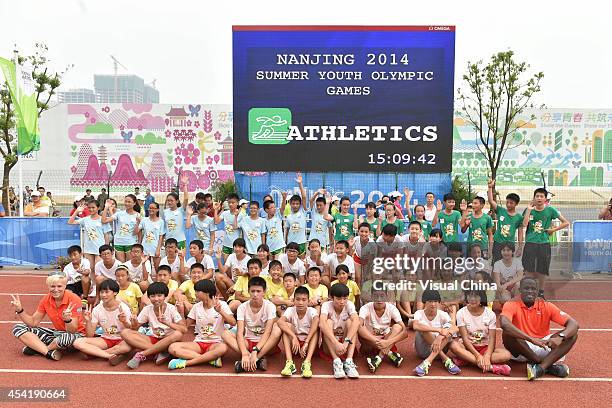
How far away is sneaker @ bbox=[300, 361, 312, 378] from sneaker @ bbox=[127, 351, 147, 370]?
1774mm

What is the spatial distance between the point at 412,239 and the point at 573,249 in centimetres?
495

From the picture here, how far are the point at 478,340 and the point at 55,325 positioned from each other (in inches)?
193

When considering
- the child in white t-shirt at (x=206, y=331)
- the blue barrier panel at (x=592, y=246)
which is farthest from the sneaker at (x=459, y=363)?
the blue barrier panel at (x=592, y=246)

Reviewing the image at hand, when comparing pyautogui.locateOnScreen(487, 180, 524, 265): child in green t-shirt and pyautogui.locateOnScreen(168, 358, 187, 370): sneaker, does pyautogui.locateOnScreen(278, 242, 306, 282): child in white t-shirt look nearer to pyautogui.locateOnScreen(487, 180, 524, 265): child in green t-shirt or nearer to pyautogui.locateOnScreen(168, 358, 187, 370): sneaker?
pyautogui.locateOnScreen(168, 358, 187, 370): sneaker

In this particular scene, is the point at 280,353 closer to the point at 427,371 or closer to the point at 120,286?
the point at 427,371

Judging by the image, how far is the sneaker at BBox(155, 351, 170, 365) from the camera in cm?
590

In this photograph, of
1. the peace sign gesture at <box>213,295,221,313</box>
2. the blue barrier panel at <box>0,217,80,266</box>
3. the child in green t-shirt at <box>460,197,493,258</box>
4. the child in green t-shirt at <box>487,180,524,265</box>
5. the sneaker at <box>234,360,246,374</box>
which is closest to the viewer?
the sneaker at <box>234,360,246,374</box>

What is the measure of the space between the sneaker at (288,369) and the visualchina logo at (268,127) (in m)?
7.22

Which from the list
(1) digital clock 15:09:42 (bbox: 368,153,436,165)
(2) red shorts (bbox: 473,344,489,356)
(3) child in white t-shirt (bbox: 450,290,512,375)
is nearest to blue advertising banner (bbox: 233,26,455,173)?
(1) digital clock 15:09:42 (bbox: 368,153,436,165)

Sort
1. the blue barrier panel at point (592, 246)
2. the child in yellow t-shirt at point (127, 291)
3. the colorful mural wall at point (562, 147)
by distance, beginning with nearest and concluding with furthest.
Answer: the child in yellow t-shirt at point (127, 291) → the blue barrier panel at point (592, 246) → the colorful mural wall at point (562, 147)

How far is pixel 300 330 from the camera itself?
6051mm

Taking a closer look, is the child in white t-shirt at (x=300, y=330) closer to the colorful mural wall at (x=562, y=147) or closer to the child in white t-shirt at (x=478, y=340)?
the child in white t-shirt at (x=478, y=340)

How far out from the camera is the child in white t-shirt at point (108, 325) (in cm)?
592

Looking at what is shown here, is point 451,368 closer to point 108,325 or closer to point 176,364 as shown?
point 176,364
